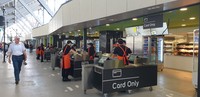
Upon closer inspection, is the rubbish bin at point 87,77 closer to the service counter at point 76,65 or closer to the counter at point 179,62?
the service counter at point 76,65

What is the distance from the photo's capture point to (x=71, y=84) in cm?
817

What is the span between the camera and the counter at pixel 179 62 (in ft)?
38.5

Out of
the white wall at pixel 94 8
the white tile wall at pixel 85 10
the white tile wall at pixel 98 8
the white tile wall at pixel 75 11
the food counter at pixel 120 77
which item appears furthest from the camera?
the white tile wall at pixel 75 11

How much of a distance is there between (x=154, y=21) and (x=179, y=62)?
5517mm

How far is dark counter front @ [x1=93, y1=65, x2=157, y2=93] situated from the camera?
623 centimetres

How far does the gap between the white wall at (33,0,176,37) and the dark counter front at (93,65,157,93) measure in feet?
5.94

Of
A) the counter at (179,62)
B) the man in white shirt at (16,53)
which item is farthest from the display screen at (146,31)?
the man in white shirt at (16,53)

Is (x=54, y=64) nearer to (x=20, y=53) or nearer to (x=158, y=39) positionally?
(x=20, y=53)

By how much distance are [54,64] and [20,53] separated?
443 cm

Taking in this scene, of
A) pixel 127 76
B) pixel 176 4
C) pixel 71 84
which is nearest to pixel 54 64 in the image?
pixel 71 84

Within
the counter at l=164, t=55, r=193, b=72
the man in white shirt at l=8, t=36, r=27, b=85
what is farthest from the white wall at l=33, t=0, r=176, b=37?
the counter at l=164, t=55, r=193, b=72

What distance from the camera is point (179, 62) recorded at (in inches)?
488

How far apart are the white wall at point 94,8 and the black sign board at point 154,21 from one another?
97 centimetres

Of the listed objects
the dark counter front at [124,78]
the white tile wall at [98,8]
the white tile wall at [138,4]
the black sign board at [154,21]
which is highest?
the white tile wall at [98,8]
